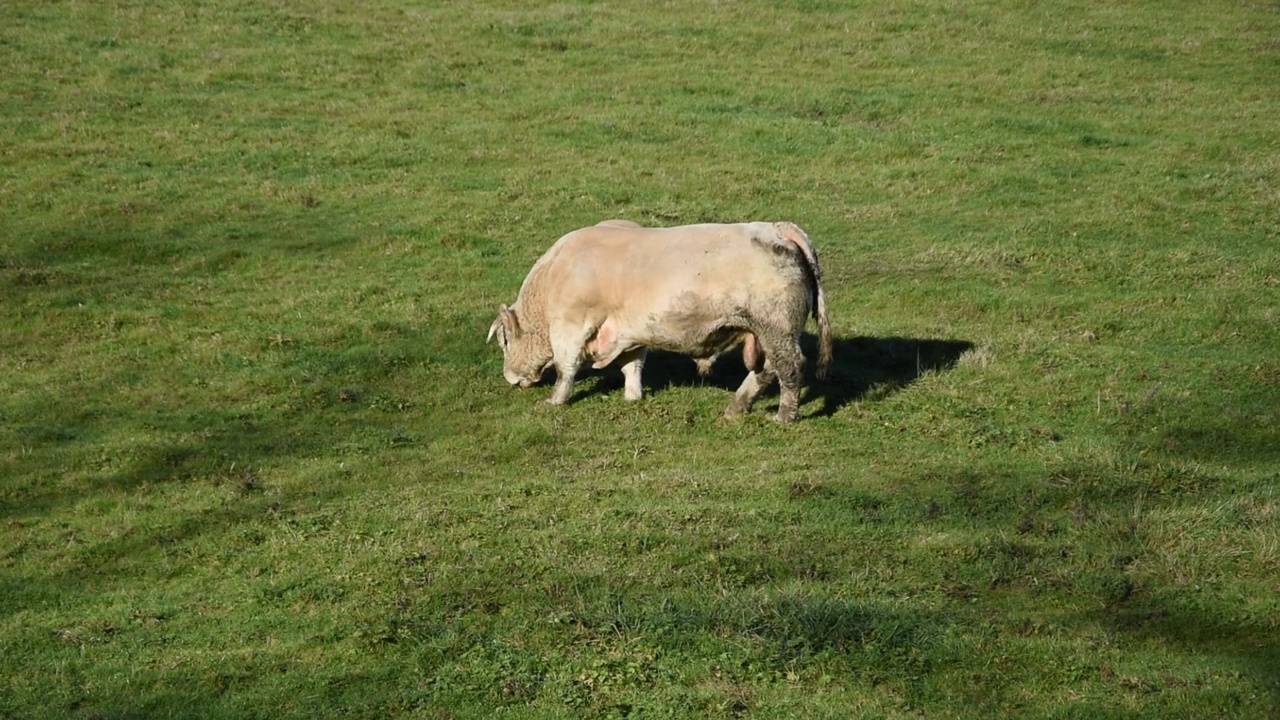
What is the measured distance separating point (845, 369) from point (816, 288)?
240cm

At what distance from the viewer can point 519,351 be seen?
1691 cm

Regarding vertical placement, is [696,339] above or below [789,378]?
above

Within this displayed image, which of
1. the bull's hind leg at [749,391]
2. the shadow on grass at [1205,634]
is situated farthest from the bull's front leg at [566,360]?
the shadow on grass at [1205,634]

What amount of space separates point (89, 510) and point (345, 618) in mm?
4245

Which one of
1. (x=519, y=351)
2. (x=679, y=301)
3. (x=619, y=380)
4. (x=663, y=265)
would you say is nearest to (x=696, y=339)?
(x=679, y=301)

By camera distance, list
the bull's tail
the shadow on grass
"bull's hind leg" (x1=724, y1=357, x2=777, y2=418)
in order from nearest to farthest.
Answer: the shadow on grass, the bull's tail, "bull's hind leg" (x1=724, y1=357, x2=777, y2=418)

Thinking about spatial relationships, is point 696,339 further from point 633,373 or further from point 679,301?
point 633,373

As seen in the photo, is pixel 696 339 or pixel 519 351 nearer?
pixel 696 339

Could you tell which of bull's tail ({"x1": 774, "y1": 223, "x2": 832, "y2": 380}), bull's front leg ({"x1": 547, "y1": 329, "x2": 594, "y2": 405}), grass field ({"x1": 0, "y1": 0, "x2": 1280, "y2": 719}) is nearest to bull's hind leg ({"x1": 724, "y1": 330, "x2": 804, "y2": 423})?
grass field ({"x1": 0, "y1": 0, "x2": 1280, "y2": 719})

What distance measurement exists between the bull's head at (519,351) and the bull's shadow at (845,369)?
26.7 inches

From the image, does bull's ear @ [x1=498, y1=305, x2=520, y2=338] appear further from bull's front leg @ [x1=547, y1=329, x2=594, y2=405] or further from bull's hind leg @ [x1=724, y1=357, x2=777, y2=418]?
bull's hind leg @ [x1=724, y1=357, x2=777, y2=418]

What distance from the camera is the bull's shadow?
53.7 feet

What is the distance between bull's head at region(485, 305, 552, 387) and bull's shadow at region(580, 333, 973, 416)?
2.22 feet

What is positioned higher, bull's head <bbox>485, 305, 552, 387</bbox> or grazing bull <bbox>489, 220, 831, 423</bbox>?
grazing bull <bbox>489, 220, 831, 423</bbox>
